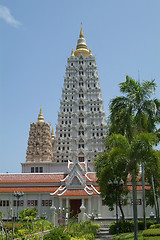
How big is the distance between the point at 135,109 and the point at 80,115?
43467 mm

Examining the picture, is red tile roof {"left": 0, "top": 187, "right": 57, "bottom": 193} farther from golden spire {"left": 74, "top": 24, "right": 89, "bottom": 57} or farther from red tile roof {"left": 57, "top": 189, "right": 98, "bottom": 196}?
golden spire {"left": 74, "top": 24, "right": 89, "bottom": 57}

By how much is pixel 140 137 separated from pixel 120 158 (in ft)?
7.24

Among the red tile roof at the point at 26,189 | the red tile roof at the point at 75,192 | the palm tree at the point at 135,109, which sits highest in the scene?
the palm tree at the point at 135,109

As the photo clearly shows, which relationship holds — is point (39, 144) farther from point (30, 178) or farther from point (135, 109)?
point (135, 109)

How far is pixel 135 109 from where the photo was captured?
28.7 m

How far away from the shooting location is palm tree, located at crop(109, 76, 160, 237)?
28297 mm

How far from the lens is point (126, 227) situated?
2725cm

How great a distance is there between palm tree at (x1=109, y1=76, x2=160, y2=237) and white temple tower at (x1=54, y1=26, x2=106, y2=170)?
3781cm

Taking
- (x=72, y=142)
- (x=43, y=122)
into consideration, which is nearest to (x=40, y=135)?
(x=43, y=122)

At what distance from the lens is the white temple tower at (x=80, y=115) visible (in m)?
67.7

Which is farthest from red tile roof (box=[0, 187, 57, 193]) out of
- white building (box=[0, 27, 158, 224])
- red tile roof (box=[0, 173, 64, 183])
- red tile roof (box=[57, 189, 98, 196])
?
red tile roof (box=[57, 189, 98, 196])

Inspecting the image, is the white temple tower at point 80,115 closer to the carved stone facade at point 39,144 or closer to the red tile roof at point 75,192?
the carved stone facade at point 39,144

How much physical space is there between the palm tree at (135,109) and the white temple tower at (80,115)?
124ft

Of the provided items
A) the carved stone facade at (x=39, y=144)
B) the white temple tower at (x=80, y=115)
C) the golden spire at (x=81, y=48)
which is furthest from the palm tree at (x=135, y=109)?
the golden spire at (x=81, y=48)
